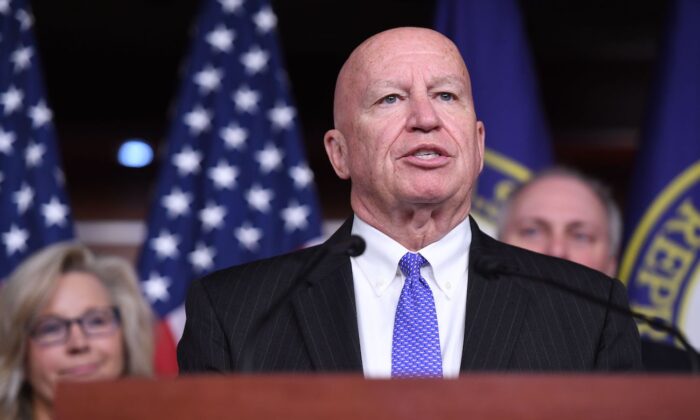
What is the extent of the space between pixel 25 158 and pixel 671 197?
2.13m

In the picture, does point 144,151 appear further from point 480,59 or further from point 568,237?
point 568,237

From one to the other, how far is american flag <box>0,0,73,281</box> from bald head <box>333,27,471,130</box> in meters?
1.91

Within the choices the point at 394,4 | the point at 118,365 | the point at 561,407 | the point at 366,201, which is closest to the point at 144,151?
the point at 394,4

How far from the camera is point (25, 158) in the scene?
144 inches

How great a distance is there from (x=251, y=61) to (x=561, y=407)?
9.01 feet

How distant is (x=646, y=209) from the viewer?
11.9ft

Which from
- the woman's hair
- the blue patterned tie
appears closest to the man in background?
the woman's hair

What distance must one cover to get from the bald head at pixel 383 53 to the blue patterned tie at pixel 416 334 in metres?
0.35

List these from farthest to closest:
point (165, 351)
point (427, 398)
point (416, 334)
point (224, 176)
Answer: point (224, 176) → point (165, 351) → point (416, 334) → point (427, 398)

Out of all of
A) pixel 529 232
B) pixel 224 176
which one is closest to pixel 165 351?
pixel 224 176

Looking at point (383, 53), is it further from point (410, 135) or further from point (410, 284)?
point (410, 284)

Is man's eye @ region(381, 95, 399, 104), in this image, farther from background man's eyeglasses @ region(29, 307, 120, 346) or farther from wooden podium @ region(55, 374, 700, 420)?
background man's eyeglasses @ region(29, 307, 120, 346)

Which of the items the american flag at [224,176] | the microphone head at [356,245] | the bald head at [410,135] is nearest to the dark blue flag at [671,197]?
the american flag at [224,176]

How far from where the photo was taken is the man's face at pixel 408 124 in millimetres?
1831
